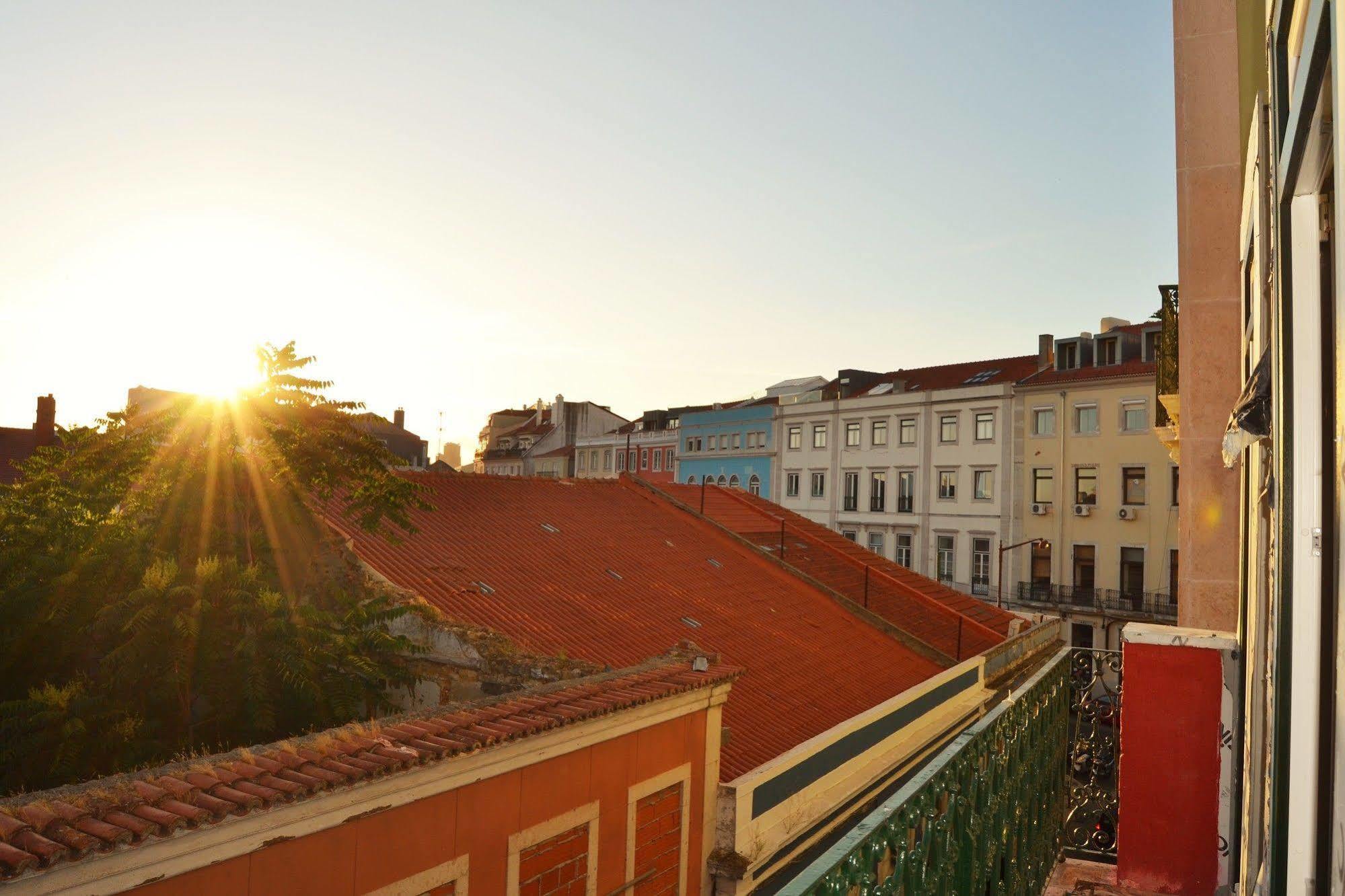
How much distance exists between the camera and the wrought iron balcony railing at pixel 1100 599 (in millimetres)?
32750

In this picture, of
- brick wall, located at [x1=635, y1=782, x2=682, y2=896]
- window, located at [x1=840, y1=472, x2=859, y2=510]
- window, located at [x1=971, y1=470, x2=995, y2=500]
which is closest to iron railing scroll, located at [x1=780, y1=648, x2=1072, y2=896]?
brick wall, located at [x1=635, y1=782, x2=682, y2=896]

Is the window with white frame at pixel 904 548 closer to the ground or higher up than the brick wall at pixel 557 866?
higher up

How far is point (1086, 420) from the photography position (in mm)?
35406

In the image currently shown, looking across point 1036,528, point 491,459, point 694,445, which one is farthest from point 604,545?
point 491,459

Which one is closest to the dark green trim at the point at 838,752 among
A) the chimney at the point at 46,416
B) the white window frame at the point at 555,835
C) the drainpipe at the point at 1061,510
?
the white window frame at the point at 555,835

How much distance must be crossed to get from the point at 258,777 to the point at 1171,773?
5.37 metres

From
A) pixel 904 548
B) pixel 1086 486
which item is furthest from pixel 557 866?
pixel 904 548

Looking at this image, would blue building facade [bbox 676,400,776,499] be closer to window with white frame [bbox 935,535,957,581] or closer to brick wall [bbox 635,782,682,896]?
window with white frame [bbox 935,535,957,581]

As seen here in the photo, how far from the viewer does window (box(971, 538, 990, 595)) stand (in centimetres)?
3788

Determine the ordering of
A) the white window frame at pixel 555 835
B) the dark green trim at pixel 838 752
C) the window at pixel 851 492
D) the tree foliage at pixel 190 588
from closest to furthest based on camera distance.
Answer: the white window frame at pixel 555 835 < the tree foliage at pixel 190 588 < the dark green trim at pixel 838 752 < the window at pixel 851 492

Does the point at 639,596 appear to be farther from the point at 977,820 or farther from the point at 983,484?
the point at 983,484

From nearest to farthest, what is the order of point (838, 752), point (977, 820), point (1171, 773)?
point (977, 820), point (1171, 773), point (838, 752)

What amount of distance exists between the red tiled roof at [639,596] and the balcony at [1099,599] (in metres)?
16.8

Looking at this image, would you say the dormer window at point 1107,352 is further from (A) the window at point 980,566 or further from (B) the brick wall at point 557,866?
(B) the brick wall at point 557,866
